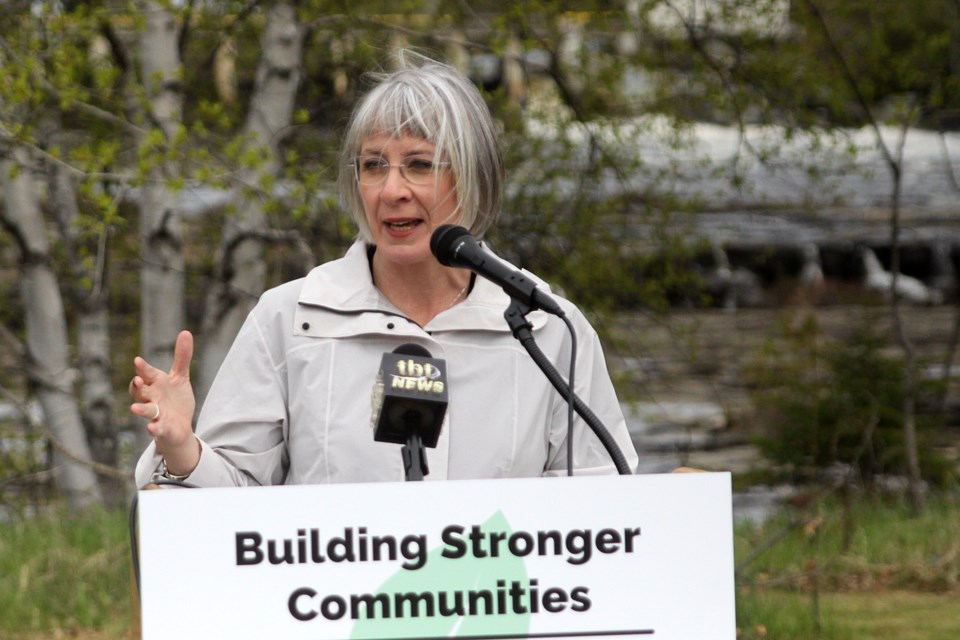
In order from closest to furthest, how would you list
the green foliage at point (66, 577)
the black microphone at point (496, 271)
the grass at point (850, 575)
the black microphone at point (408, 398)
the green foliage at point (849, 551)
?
1. the black microphone at point (408, 398)
2. the black microphone at point (496, 271)
3. the grass at point (850, 575)
4. the green foliage at point (66, 577)
5. the green foliage at point (849, 551)

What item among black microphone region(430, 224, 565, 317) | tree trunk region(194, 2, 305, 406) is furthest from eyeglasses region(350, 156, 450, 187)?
tree trunk region(194, 2, 305, 406)

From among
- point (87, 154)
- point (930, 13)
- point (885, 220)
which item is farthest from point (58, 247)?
point (885, 220)

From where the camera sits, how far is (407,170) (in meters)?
2.75

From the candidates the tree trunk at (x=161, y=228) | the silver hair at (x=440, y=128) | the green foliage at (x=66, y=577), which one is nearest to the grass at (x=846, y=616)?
the green foliage at (x=66, y=577)

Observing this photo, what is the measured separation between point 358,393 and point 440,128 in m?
0.55

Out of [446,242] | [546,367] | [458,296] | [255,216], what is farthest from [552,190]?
[546,367]

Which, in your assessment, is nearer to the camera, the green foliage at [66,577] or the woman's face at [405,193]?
the woman's face at [405,193]

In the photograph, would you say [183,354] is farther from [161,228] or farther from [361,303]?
[161,228]

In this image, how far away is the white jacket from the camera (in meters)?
2.74

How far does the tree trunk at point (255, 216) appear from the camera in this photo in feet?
24.1

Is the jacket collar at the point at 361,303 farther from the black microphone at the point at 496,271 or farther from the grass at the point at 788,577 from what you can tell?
the grass at the point at 788,577

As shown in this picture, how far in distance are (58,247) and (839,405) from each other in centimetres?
470

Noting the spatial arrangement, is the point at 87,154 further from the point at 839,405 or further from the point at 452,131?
the point at 839,405

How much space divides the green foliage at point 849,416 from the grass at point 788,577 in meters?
0.63
